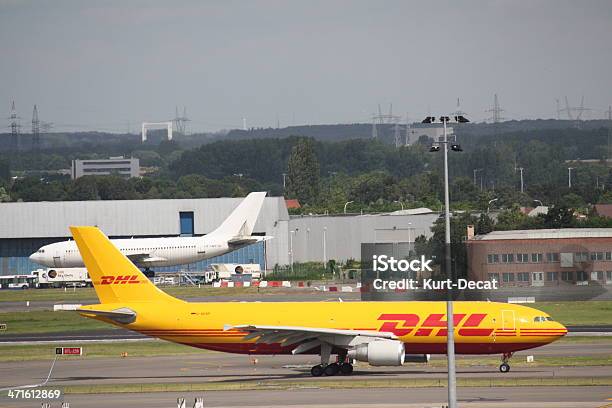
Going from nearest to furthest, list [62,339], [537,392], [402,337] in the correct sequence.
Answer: [537,392] < [402,337] < [62,339]

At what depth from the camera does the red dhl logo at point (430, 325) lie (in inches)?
2080

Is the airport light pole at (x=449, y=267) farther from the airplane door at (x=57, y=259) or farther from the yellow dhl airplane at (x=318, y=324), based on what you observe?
the airplane door at (x=57, y=259)

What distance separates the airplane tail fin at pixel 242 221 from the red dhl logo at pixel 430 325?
86.6 meters

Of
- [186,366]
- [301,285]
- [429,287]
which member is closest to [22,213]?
[301,285]

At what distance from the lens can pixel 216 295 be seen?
107 meters

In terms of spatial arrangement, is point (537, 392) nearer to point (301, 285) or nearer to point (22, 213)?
point (301, 285)

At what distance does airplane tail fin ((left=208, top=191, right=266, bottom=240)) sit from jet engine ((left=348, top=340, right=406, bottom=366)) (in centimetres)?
8768

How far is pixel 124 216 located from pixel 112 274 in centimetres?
10234

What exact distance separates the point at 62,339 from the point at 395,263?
49.4 metres

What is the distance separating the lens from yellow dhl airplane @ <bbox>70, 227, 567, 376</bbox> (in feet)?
173

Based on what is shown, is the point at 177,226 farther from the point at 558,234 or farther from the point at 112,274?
the point at 112,274

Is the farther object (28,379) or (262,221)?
(262,221)

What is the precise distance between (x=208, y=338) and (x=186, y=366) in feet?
14.9

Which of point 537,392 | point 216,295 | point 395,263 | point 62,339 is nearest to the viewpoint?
point 537,392
